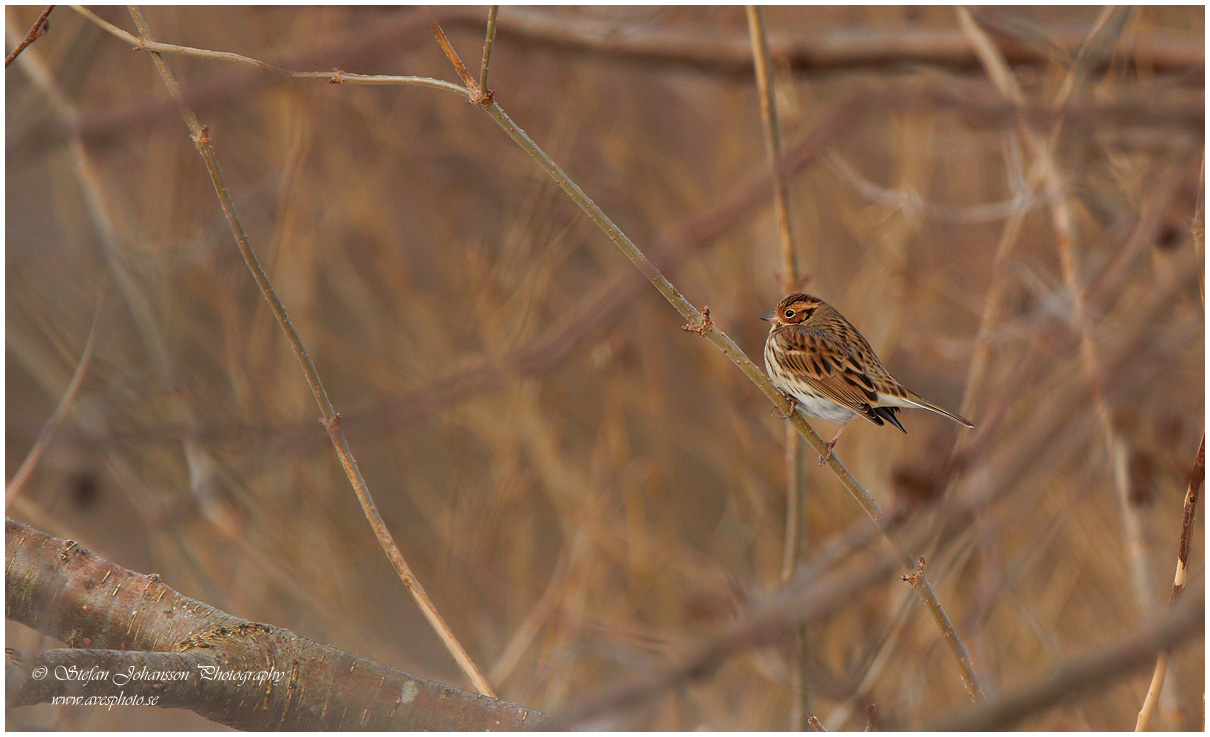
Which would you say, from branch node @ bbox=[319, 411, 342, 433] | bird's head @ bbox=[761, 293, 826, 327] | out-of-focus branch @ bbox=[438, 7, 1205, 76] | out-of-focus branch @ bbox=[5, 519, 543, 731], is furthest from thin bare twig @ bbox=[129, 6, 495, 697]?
out-of-focus branch @ bbox=[438, 7, 1205, 76]

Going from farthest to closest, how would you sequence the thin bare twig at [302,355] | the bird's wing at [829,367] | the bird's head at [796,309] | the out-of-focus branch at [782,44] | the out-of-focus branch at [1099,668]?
the out-of-focus branch at [782,44]
the bird's head at [796,309]
the bird's wing at [829,367]
the thin bare twig at [302,355]
the out-of-focus branch at [1099,668]

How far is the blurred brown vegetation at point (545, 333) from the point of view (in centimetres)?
329

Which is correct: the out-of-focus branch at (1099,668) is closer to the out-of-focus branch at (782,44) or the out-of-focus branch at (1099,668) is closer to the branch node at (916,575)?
the branch node at (916,575)

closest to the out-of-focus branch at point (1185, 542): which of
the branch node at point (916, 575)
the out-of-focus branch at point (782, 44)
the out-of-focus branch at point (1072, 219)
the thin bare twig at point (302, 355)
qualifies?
the out-of-focus branch at point (1072, 219)

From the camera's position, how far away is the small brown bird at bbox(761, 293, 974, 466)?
2701 millimetres

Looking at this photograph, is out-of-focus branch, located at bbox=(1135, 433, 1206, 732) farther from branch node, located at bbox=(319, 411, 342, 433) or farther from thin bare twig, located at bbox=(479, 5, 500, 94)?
branch node, located at bbox=(319, 411, 342, 433)

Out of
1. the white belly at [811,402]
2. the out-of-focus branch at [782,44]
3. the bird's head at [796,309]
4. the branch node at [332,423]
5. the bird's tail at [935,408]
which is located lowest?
the branch node at [332,423]

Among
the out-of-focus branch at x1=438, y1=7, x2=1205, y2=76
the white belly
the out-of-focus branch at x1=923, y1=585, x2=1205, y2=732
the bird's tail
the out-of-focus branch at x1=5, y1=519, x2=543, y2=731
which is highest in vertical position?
the out-of-focus branch at x1=438, y1=7, x2=1205, y2=76

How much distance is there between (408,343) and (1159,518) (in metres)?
3.60

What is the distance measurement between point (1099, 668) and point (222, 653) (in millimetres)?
1426

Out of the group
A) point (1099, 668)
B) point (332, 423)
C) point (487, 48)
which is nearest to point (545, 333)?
point (332, 423)

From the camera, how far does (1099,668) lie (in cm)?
64

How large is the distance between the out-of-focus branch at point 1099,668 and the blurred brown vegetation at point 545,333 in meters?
2.01

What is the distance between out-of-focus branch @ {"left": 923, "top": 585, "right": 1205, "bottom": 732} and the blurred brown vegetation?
2.01 meters
